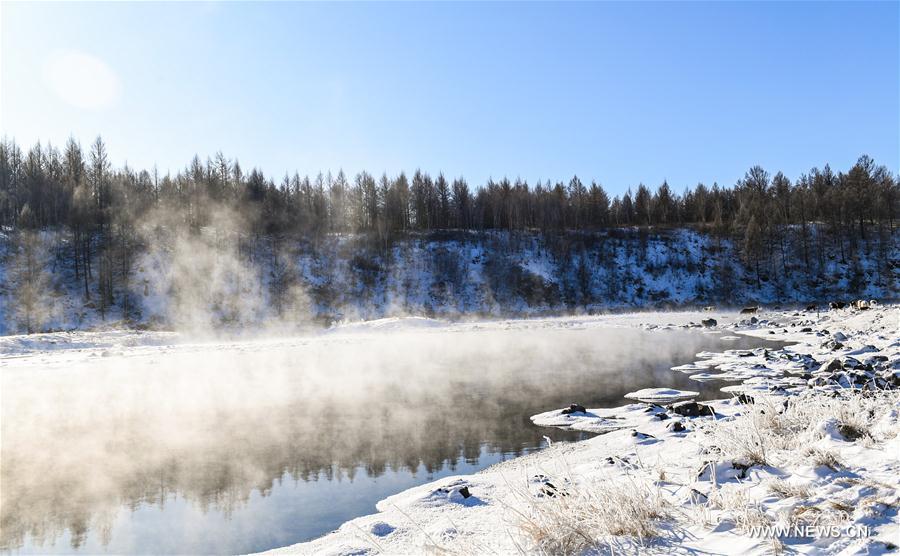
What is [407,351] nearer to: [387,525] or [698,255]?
[387,525]

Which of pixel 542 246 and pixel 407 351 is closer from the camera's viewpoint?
pixel 407 351

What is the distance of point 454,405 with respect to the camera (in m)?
13.7

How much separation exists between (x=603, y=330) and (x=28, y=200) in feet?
226

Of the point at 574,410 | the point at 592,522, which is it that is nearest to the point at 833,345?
the point at 574,410

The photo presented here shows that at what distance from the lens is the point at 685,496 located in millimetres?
5121

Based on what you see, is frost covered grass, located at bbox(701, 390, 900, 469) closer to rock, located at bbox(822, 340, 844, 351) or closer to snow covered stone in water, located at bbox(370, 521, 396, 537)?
snow covered stone in water, located at bbox(370, 521, 396, 537)

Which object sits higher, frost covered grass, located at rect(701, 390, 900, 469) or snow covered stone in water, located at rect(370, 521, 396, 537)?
frost covered grass, located at rect(701, 390, 900, 469)

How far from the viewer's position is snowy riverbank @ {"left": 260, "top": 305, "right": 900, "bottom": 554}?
4.05 meters

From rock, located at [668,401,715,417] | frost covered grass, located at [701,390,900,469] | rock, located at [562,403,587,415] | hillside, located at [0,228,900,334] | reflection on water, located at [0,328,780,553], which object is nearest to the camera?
frost covered grass, located at [701,390,900,469]

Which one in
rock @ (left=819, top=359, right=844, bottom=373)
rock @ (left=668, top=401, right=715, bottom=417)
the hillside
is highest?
the hillside

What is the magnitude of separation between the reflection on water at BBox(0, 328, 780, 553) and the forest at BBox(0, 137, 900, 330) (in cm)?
3910

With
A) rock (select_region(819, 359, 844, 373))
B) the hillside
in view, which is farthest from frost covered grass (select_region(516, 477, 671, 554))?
the hillside

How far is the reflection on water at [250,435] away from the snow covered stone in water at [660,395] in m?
0.52

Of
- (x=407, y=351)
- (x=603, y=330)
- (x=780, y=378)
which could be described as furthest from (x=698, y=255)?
(x=780, y=378)
